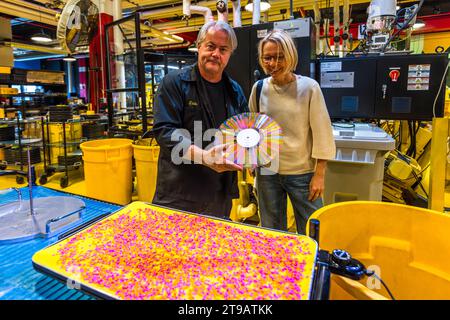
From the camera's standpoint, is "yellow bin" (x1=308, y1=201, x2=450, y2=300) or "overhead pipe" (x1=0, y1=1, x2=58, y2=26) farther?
"overhead pipe" (x1=0, y1=1, x2=58, y2=26)

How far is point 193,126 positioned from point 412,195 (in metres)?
2.27

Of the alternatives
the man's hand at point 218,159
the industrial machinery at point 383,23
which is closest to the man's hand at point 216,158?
the man's hand at point 218,159

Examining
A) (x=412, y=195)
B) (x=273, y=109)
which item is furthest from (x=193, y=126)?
(x=412, y=195)

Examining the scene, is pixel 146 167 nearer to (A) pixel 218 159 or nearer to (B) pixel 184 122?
(B) pixel 184 122

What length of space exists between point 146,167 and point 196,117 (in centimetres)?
181

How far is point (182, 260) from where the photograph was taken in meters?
0.75

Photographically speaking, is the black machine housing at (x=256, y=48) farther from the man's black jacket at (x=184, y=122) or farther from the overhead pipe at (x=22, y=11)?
the overhead pipe at (x=22, y=11)

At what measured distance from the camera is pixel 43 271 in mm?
693

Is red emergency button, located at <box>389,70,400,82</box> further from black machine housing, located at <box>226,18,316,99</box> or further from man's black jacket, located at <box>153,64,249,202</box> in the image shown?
man's black jacket, located at <box>153,64,249,202</box>

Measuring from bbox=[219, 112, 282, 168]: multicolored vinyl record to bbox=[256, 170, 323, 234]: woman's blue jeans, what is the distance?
23cm

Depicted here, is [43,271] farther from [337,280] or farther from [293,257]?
[337,280]

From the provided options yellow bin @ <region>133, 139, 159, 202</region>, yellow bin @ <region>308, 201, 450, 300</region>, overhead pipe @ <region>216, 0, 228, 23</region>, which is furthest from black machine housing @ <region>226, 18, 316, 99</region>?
yellow bin @ <region>308, 201, 450, 300</region>

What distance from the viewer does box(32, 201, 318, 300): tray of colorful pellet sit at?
2.10 ft
